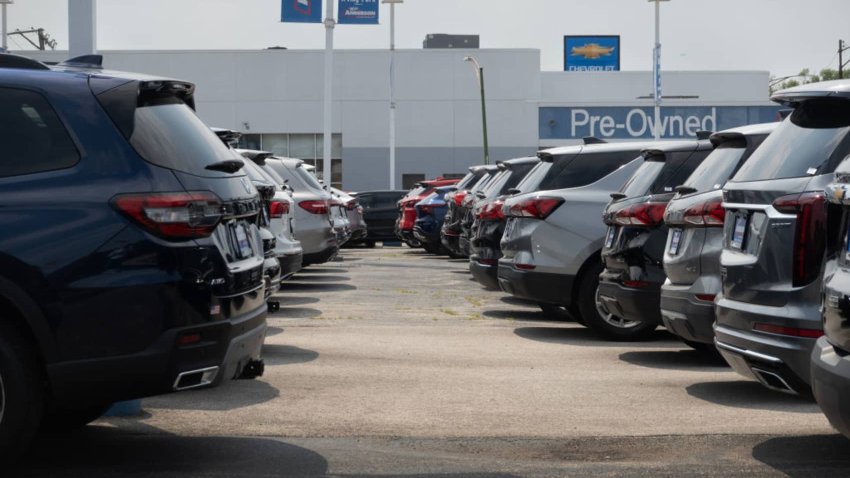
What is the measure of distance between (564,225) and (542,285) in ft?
1.94

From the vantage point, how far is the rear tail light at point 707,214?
27.9 ft

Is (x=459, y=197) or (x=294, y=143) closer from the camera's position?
(x=459, y=197)

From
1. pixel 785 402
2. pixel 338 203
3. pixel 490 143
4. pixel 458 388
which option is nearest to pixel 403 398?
pixel 458 388

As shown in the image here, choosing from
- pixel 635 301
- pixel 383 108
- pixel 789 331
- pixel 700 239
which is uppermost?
pixel 383 108

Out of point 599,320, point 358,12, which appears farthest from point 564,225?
point 358,12

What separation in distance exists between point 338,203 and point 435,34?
Result: 45834 millimetres

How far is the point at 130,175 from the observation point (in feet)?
19.4

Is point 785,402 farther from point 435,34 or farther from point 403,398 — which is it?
point 435,34

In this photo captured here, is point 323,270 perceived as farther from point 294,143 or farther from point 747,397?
point 294,143

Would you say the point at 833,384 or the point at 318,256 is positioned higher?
the point at 833,384

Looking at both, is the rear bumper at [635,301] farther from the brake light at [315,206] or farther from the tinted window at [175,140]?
the brake light at [315,206]

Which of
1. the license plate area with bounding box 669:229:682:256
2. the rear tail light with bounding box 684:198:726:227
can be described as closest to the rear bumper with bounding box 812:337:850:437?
the rear tail light with bounding box 684:198:726:227

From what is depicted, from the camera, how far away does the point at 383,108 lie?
62.1 metres

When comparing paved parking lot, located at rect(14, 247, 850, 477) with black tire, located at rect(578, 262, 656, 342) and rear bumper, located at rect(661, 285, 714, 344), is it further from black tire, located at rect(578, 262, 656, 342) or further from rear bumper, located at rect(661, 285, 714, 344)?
rear bumper, located at rect(661, 285, 714, 344)
